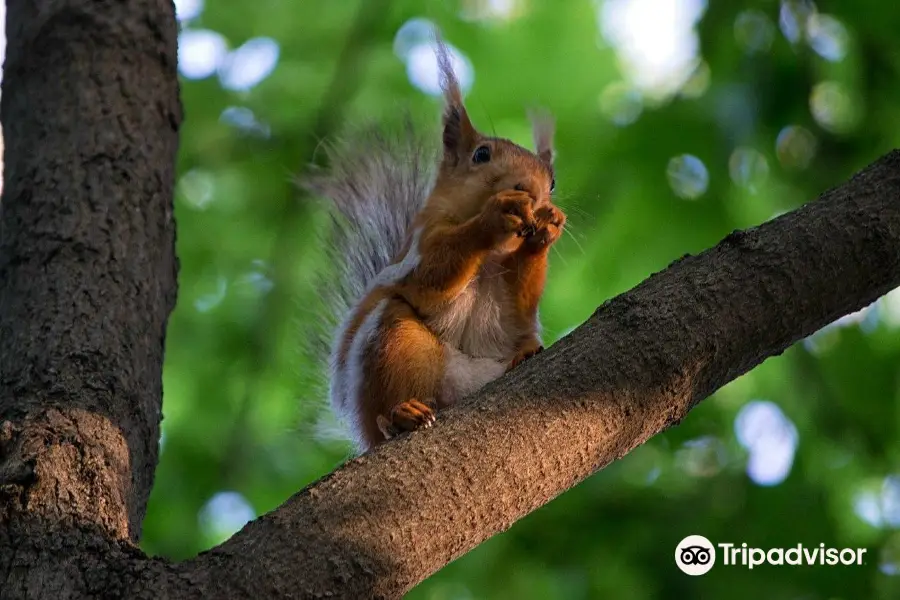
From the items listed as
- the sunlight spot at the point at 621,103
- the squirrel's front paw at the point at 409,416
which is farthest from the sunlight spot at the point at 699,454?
the squirrel's front paw at the point at 409,416

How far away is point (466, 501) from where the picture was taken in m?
1.80

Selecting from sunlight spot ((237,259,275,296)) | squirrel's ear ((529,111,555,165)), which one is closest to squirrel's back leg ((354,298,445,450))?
squirrel's ear ((529,111,555,165))

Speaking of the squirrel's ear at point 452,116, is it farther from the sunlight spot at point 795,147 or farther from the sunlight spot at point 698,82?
the sunlight spot at point 795,147

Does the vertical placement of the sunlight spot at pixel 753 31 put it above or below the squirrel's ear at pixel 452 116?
above

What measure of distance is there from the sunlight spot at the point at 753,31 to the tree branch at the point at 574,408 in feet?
5.88

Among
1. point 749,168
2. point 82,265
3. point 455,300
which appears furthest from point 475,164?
point 749,168

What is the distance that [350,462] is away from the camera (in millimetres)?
1854

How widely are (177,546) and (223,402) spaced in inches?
25.9

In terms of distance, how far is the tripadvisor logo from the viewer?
366cm

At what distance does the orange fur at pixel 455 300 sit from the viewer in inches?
109

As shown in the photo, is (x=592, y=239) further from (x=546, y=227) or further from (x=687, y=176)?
(x=546, y=227)

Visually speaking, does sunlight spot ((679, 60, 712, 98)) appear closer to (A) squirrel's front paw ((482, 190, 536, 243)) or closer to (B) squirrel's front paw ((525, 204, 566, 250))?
(B) squirrel's front paw ((525, 204, 566, 250))

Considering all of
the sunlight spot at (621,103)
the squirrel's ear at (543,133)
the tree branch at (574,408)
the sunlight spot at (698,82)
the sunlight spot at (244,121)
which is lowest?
the tree branch at (574,408)

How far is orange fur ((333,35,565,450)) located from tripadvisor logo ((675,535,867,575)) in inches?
47.8
